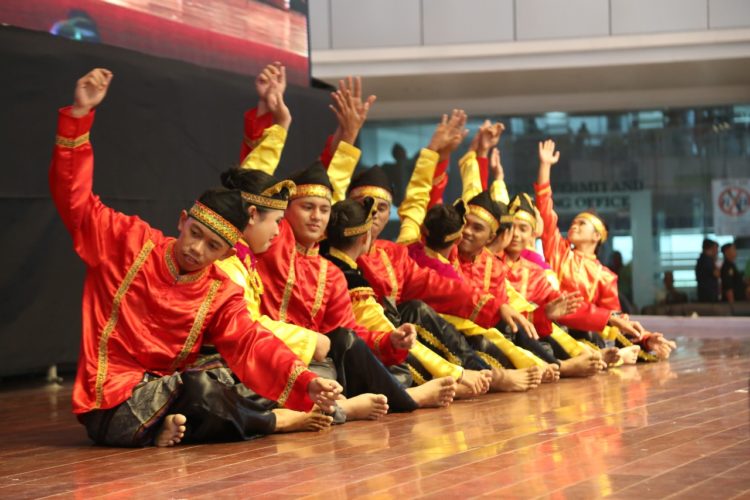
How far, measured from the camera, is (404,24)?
436 inches

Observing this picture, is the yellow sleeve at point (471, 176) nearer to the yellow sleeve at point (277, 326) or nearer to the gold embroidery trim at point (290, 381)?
the yellow sleeve at point (277, 326)

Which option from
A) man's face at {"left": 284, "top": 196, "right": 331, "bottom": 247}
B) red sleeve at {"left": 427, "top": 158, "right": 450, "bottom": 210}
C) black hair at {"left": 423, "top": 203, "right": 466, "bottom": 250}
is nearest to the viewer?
man's face at {"left": 284, "top": 196, "right": 331, "bottom": 247}

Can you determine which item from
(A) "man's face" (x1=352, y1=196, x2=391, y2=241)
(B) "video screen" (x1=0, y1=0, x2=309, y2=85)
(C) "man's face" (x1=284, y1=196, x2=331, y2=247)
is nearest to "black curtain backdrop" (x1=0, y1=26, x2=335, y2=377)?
(B) "video screen" (x1=0, y1=0, x2=309, y2=85)

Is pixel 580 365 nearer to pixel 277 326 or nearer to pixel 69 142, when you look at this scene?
pixel 277 326

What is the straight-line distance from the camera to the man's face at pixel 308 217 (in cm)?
461

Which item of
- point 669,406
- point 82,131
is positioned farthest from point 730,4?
point 82,131

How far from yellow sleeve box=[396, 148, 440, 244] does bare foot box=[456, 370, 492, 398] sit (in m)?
0.81

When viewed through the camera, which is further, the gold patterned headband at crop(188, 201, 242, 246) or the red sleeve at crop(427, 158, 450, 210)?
the red sleeve at crop(427, 158, 450, 210)

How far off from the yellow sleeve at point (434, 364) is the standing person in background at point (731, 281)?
761 centimetres

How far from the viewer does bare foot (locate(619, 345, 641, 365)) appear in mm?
7020

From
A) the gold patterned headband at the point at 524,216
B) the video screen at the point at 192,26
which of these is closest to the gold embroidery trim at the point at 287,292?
the video screen at the point at 192,26

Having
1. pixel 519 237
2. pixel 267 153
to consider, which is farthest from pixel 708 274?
pixel 267 153

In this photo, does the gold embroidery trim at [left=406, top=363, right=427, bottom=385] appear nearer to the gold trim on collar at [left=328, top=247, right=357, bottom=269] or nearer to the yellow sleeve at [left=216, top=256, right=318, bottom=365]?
the gold trim on collar at [left=328, top=247, right=357, bottom=269]

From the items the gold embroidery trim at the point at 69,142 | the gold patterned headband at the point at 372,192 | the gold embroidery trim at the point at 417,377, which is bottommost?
the gold embroidery trim at the point at 417,377
